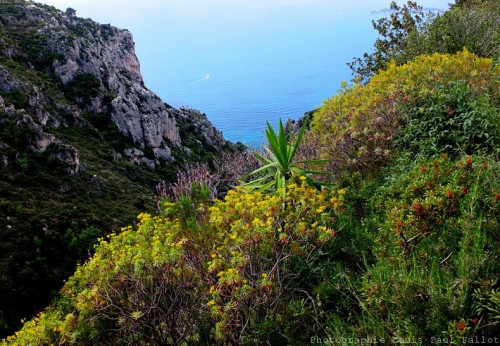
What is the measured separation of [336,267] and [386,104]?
13.3 feet

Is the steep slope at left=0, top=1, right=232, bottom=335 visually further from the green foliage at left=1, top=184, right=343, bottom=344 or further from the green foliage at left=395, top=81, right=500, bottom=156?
the green foliage at left=395, top=81, right=500, bottom=156

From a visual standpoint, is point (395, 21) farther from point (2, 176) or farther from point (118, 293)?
point (2, 176)

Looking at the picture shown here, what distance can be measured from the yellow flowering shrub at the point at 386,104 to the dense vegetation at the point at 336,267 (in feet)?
1.28

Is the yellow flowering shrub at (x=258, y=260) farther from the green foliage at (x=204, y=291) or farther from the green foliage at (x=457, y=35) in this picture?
the green foliage at (x=457, y=35)

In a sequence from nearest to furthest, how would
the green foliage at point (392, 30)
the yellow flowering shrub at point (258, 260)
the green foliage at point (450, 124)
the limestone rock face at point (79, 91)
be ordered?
1. the yellow flowering shrub at point (258, 260)
2. the green foliage at point (450, 124)
3. the green foliage at point (392, 30)
4. the limestone rock face at point (79, 91)

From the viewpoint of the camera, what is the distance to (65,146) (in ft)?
100.0

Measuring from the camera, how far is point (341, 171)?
7039 mm

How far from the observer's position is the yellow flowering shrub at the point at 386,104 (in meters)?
6.22

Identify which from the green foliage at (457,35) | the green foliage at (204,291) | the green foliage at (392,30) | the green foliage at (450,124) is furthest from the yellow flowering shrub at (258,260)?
the green foliage at (392,30)

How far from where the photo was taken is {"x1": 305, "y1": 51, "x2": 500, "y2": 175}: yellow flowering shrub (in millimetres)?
6219

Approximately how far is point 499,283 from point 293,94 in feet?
545

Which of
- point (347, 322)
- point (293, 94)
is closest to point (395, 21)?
point (347, 322)

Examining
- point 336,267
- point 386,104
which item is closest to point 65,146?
point 386,104

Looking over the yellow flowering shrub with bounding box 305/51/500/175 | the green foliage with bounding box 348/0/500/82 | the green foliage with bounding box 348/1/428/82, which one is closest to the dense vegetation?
the yellow flowering shrub with bounding box 305/51/500/175
